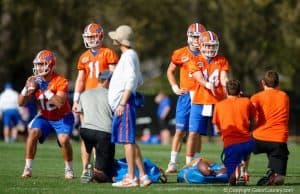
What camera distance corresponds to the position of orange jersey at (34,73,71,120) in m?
14.5

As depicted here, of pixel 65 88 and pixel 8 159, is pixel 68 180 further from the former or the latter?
pixel 8 159

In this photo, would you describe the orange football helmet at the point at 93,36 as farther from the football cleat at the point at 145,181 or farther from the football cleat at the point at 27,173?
the football cleat at the point at 145,181

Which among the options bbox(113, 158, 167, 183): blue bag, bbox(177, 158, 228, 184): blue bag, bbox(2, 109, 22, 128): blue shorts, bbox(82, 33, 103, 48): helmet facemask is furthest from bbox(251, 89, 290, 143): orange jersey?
bbox(2, 109, 22, 128): blue shorts

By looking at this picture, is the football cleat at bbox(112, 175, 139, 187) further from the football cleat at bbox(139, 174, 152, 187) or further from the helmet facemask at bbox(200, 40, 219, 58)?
the helmet facemask at bbox(200, 40, 219, 58)

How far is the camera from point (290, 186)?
42.3 feet

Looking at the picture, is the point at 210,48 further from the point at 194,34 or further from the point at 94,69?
the point at 94,69

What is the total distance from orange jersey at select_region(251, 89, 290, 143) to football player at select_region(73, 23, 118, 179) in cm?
256

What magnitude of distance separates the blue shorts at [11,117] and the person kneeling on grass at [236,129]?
63.3 ft

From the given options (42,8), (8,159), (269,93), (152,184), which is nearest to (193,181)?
(152,184)

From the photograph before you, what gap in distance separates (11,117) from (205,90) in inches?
695

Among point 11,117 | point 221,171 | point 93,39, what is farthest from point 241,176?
point 11,117

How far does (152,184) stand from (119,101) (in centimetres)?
133

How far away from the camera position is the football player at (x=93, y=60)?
1495 centimetres

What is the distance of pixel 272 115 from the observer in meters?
13.4
